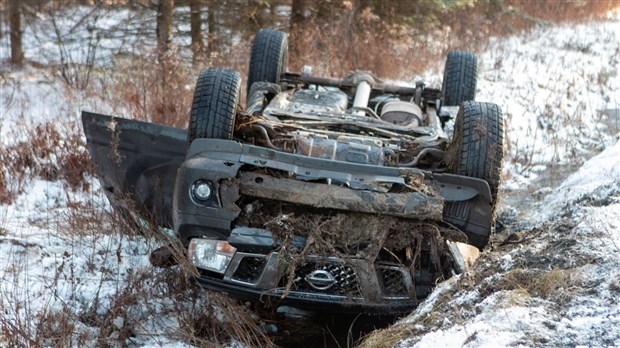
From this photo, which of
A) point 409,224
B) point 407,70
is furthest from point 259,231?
point 407,70

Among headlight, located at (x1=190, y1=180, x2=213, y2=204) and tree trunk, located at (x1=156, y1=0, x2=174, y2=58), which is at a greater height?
tree trunk, located at (x1=156, y1=0, x2=174, y2=58)

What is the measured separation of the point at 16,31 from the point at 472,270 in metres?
10.6

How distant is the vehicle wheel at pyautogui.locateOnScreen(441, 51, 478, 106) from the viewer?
22.6 feet

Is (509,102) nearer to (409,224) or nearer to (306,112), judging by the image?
(306,112)

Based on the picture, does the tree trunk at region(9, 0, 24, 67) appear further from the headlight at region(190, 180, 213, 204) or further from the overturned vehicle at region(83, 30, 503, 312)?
the headlight at region(190, 180, 213, 204)

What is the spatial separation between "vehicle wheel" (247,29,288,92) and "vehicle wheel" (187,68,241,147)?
2.45m

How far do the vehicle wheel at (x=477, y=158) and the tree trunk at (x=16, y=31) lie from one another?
974 cm

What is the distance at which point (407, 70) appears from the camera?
11.1 meters

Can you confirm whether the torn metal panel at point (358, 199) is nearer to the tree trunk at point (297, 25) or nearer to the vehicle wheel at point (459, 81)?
the vehicle wheel at point (459, 81)

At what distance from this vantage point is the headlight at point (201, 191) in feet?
13.5

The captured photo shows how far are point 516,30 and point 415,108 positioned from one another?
28.2ft

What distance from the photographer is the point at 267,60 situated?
23.8ft

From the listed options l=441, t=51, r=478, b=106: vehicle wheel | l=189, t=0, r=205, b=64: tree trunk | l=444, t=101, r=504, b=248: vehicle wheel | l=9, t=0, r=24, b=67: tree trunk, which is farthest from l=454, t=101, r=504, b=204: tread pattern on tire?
l=9, t=0, r=24, b=67: tree trunk

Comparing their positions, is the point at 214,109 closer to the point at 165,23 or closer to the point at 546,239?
the point at 546,239
